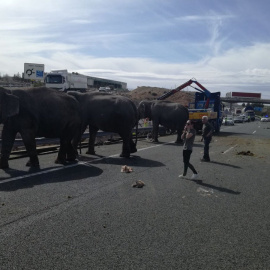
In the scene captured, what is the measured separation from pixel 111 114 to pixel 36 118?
318cm

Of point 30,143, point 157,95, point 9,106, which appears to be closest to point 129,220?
point 30,143

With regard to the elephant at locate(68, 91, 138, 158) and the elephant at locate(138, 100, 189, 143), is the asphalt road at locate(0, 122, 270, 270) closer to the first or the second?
the elephant at locate(68, 91, 138, 158)

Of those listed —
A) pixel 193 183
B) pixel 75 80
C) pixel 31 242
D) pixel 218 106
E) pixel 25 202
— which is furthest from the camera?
pixel 75 80

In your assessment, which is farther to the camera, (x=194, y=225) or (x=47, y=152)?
(x=47, y=152)

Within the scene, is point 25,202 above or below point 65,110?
below

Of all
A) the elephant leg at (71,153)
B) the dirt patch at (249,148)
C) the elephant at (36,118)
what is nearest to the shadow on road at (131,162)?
the elephant leg at (71,153)

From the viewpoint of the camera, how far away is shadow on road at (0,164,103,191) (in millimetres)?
7432

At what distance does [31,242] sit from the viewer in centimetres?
456

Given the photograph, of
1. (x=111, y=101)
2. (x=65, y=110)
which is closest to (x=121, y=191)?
(x=65, y=110)

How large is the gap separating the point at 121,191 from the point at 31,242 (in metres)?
3.04

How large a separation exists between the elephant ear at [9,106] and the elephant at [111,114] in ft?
12.2

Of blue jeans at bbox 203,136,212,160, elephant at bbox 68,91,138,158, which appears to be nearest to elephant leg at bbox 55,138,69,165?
elephant at bbox 68,91,138,158

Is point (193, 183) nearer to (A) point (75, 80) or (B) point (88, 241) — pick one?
(B) point (88, 241)

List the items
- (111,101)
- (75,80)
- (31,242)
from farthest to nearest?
(75,80)
(111,101)
(31,242)
